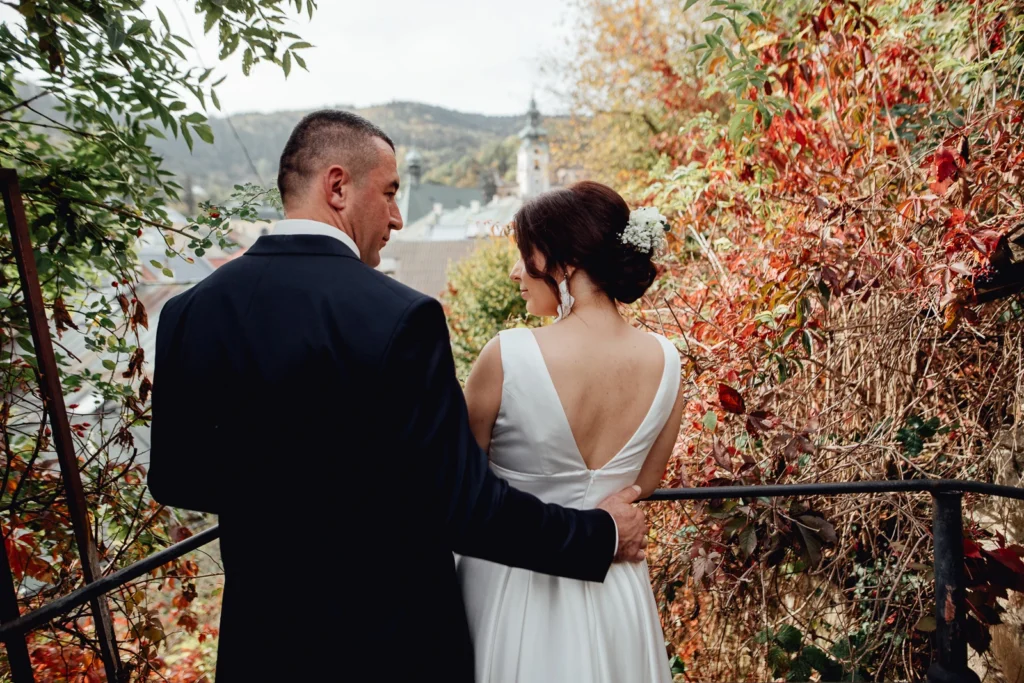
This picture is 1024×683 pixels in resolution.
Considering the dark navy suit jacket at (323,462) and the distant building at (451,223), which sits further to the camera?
the distant building at (451,223)

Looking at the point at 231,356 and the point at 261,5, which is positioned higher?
the point at 261,5

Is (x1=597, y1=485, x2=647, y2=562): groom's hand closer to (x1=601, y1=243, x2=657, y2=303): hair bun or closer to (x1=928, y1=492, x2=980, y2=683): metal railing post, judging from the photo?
(x1=601, y1=243, x2=657, y2=303): hair bun

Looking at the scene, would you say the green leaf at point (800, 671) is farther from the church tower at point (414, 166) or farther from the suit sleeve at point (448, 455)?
the church tower at point (414, 166)

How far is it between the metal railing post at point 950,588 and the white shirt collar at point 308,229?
1587 mm

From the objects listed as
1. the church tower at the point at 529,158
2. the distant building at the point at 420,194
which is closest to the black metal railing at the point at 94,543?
the church tower at the point at 529,158

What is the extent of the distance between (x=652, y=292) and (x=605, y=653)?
293 cm

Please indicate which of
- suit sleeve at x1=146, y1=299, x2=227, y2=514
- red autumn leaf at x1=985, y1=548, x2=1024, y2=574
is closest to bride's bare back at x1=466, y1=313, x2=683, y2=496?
suit sleeve at x1=146, y1=299, x2=227, y2=514

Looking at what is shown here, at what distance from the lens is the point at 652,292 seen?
13.8 feet

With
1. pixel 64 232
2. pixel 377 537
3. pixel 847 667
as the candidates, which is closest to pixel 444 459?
pixel 377 537

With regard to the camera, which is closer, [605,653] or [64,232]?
[605,653]

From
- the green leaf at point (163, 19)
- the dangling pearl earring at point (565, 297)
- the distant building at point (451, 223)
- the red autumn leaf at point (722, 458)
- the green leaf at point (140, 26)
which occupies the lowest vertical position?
the distant building at point (451, 223)

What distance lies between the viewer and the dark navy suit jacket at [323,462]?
114 centimetres

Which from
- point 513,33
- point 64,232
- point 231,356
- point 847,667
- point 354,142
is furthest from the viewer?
point 513,33

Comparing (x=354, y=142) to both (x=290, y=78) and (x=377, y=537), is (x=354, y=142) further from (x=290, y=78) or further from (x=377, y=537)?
(x=290, y=78)
